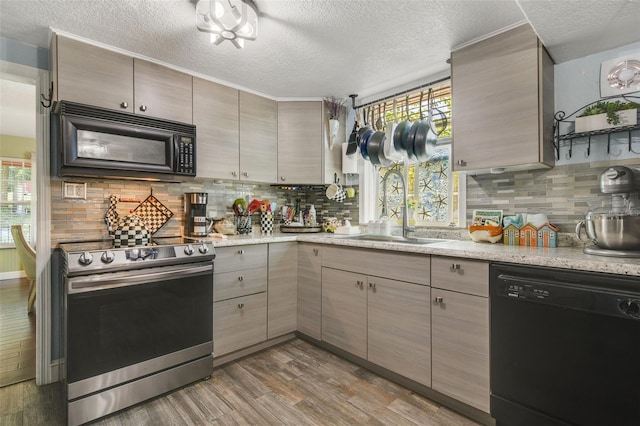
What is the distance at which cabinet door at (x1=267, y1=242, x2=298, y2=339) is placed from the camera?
2.61 m

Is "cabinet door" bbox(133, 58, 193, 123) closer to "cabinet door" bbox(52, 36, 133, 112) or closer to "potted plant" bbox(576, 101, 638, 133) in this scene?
"cabinet door" bbox(52, 36, 133, 112)

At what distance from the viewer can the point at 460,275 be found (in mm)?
1733

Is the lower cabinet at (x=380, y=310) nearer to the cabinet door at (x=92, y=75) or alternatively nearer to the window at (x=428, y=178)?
the window at (x=428, y=178)

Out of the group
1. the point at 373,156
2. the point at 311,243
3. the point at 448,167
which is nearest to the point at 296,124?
the point at 373,156

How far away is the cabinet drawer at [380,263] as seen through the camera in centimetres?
191

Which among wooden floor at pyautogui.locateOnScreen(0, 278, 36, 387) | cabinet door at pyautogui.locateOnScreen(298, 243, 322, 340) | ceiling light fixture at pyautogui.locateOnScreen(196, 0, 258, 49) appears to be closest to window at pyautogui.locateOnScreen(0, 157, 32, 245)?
wooden floor at pyautogui.locateOnScreen(0, 278, 36, 387)

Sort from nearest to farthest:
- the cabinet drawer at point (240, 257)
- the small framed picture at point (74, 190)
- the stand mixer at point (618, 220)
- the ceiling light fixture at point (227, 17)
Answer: the stand mixer at point (618, 220), the ceiling light fixture at point (227, 17), the small framed picture at point (74, 190), the cabinet drawer at point (240, 257)

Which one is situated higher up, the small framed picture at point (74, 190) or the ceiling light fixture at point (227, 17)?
the ceiling light fixture at point (227, 17)

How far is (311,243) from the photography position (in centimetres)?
265

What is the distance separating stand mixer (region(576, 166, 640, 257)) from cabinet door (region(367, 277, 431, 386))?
0.87m

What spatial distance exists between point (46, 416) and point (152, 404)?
0.55 m

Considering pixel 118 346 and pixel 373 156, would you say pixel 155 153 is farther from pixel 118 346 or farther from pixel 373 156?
pixel 373 156

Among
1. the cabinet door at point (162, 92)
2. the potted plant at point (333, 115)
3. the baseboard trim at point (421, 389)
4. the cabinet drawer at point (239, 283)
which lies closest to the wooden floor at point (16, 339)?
the cabinet drawer at point (239, 283)

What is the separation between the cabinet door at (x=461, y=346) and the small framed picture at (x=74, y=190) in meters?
2.49
